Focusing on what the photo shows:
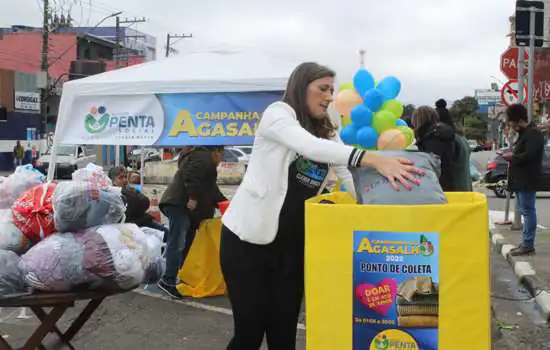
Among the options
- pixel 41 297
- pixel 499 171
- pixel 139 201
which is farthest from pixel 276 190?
pixel 499 171

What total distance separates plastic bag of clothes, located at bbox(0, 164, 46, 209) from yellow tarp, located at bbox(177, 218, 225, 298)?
3.31 meters

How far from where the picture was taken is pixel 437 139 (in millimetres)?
6773

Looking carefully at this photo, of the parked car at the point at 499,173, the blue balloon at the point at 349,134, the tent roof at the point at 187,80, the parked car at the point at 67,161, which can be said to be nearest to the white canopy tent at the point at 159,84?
the tent roof at the point at 187,80

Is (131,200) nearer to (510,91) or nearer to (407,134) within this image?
(407,134)

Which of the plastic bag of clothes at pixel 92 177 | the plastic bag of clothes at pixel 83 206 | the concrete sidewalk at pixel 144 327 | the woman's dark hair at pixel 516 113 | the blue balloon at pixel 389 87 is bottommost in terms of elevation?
the concrete sidewalk at pixel 144 327

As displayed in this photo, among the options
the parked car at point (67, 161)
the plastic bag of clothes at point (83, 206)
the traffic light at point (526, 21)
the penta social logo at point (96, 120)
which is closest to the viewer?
the plastic bag of clothes at point (83, 206)

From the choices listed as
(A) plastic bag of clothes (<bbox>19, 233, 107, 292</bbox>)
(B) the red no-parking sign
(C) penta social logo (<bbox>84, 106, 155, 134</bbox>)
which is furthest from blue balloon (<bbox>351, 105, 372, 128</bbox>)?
(B) the red no-parking sign

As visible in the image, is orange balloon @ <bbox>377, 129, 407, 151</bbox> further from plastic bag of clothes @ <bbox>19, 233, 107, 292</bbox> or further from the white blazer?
plastic bag of clothes @ <bbox>19, 233, 107, 292</bbox>

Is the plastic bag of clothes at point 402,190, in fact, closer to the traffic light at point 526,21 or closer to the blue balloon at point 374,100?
the blue balloon at point 374,100

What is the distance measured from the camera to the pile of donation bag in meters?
3.14

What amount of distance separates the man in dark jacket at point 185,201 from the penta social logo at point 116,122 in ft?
2.00

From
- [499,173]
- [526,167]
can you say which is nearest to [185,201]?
[526,167]

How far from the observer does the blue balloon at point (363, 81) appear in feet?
11.2

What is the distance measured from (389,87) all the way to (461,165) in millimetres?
3874
